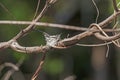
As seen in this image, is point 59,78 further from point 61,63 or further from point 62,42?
point 62,42

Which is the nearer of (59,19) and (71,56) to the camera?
(59,19)

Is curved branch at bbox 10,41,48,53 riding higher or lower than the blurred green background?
lower

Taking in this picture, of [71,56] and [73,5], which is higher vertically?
[73,5]

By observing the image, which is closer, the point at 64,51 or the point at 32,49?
the point at 32,49

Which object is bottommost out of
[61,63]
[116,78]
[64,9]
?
[116,78]

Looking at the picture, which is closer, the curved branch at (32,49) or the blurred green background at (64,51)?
the curved branch at (32,49)

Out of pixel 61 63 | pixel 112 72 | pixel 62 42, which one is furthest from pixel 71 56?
pixel 62 42

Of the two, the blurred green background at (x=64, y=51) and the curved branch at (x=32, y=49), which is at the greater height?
the blurred green background at (x=64, y=51)

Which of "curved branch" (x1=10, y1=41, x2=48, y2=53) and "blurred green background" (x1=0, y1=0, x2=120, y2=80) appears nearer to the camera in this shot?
"curved branch" (x1=10, y1=41, x2=48, y2=53)
